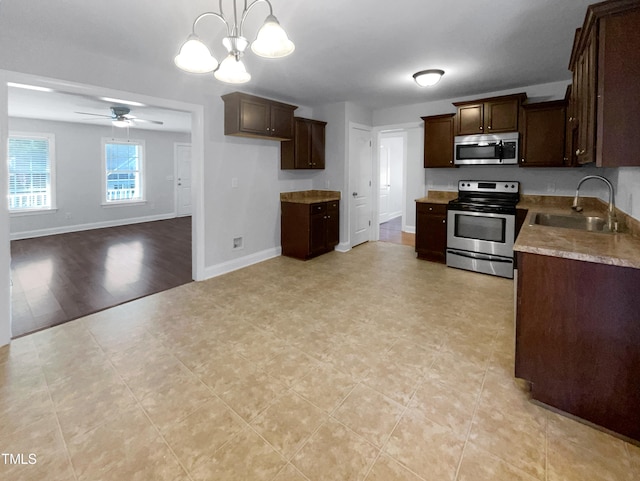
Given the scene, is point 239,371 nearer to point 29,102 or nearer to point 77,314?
point 77,314

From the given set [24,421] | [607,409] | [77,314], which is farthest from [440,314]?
[77,314]

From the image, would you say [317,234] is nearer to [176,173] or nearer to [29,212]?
[176,173]

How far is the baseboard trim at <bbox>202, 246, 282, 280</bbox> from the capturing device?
426cm

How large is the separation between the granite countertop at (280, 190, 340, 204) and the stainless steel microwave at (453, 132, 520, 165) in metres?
1.93

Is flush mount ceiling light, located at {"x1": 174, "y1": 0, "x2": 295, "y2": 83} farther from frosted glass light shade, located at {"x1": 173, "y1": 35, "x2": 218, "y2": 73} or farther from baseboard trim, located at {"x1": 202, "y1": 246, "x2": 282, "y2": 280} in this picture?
baseboard trim, located at {"x1": 202, "y1": 246, "x2": 282, "y2": 280}

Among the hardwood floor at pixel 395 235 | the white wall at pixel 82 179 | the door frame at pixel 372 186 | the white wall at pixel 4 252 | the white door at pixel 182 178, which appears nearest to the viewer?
the white wall at pixel 4 252

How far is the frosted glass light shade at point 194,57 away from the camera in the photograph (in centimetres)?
180

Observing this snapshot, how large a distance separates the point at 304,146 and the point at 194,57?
3.43 meters

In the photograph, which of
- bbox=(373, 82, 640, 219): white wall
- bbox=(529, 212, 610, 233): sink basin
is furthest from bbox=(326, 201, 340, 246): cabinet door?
bbox=(529, 212, 610, 233): sink basin

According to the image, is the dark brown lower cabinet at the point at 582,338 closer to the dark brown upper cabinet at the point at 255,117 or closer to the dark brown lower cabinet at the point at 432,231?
the dark brown lower cabinet at the point at 432,231

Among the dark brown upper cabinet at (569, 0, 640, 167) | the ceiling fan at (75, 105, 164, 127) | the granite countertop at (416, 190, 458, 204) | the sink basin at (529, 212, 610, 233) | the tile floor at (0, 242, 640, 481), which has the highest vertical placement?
the ceiling fan at (75, 105, 164, 127)

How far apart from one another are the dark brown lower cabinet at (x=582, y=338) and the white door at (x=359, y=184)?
385 centimetres

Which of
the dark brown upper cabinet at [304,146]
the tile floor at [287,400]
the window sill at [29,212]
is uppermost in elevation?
the dark brown upper cabinet at [304,146]

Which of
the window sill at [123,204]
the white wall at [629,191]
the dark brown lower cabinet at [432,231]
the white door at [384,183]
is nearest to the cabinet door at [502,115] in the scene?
the dark brown lower cabinet at [432,231]
